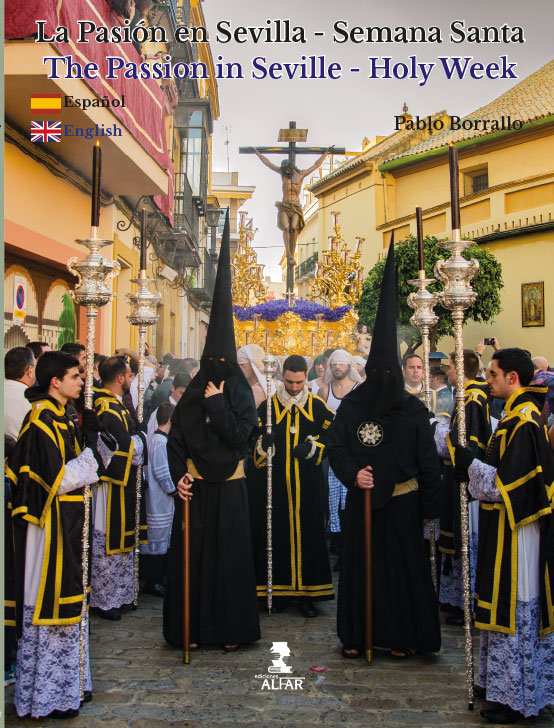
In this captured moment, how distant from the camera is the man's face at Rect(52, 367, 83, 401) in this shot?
3.53 m

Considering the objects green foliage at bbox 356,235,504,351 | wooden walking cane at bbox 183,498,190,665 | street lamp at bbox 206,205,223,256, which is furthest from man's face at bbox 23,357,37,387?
street lamp at bbox 206,205,223,256

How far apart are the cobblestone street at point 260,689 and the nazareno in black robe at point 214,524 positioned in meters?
0.20

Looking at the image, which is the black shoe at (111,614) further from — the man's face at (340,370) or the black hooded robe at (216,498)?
the man's face at (340,370)

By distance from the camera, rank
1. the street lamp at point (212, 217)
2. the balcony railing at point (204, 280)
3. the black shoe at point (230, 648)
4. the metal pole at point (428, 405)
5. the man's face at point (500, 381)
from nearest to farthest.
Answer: the man's face at point (500, 381) < the black shoe at point (230, 648) < the metal pole at point (428, 405) < the balcony railing at point (204, 280) < the street lamp at point (212, 217)

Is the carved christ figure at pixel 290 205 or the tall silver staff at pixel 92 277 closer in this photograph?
the tall silver staff at pixel 92 277

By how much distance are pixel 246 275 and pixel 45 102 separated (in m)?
3.61

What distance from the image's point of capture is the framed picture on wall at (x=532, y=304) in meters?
18.6

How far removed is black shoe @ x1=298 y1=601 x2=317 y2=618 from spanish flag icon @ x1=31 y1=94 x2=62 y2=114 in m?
5.15

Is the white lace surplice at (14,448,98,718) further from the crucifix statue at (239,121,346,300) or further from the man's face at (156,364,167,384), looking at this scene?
the crucifix statue at (239,121,346,300)

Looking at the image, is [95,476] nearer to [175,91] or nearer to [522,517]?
[522,517]

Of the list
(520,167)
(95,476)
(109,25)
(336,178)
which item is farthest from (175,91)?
(336,178)

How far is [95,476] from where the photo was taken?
11.6 feet

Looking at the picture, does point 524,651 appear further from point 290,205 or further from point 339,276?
point 290,205

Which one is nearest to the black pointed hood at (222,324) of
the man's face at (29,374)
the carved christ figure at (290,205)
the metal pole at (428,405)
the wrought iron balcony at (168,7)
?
the man's face at (29,374)
